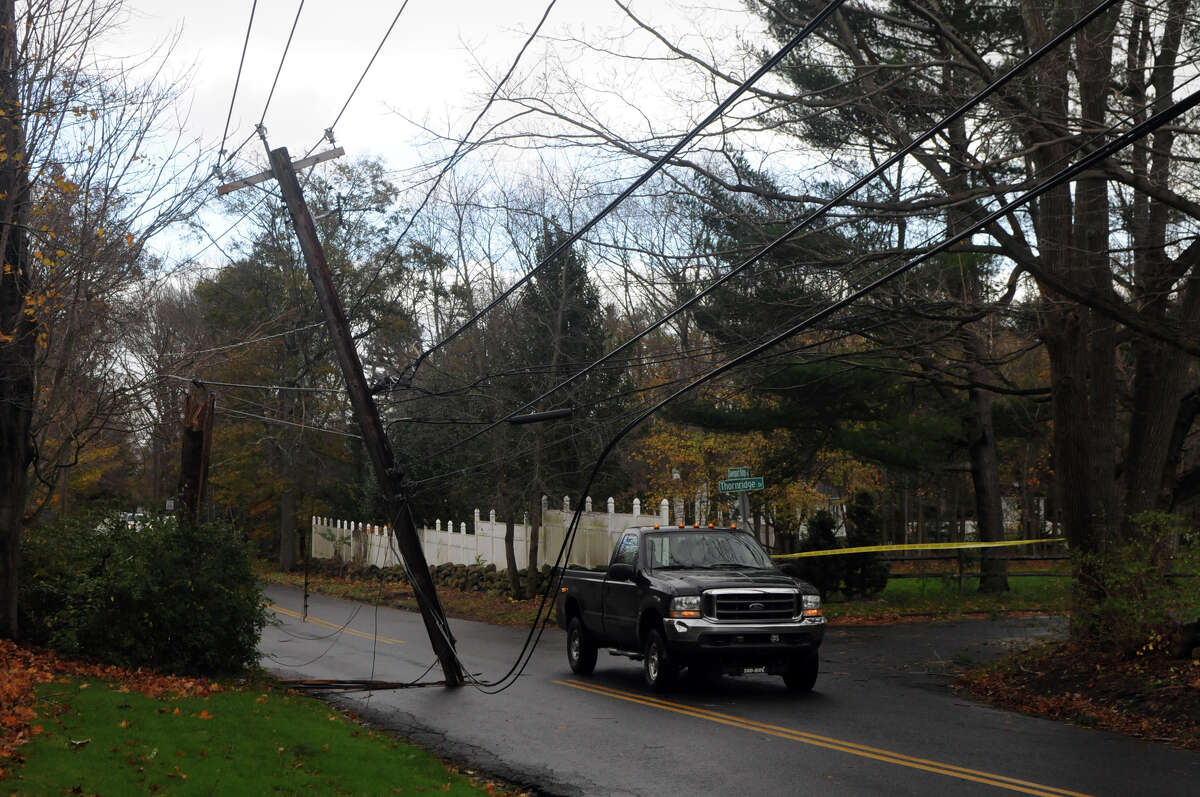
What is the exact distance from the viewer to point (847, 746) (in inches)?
420

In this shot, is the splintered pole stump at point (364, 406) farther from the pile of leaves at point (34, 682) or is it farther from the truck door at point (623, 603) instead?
the pile of leaves at point (34, 682)

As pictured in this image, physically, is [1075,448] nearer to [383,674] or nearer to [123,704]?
[383,674]

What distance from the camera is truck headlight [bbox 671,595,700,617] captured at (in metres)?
13.9

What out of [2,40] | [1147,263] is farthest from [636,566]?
[2,40]

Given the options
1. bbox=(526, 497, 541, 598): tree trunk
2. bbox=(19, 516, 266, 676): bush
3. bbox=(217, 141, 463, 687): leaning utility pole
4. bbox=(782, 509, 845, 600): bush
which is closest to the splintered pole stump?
bbox=(217, 141, 463, 687): leaning utility pole

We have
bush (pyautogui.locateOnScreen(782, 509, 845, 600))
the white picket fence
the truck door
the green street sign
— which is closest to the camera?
the truck door

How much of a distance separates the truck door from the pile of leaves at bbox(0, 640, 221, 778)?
5.16 metres

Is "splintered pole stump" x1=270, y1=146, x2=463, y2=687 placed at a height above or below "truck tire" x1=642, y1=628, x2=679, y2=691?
above

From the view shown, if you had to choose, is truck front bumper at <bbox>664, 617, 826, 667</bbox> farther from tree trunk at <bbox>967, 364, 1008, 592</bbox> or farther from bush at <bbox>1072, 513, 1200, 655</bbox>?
tree trunk at <bbox>967, 364, 1008, 592</bbox>

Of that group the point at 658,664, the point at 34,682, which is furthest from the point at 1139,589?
the point at 34,682

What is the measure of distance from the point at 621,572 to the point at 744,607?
2.23 m

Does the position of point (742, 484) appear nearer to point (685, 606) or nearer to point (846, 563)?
point (685, 606)

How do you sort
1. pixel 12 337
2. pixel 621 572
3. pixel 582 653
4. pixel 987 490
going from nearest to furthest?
1. pixel 12 337
2. pixel 621 572
3. pixel 582 653
4. pixel 987 490

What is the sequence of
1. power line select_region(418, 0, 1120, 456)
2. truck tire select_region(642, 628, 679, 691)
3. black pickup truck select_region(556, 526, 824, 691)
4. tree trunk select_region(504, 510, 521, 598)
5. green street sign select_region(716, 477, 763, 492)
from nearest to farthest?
power line select_region(418, 0, 1120, 456) < black pickup truck select_region(556, 526, 824, 691) < truck tire select_region(642, 628, 679, 691) < green street sign select_region(716, 477, 763, 492) < tree trunk select_region(504, 510, 521, 598)
